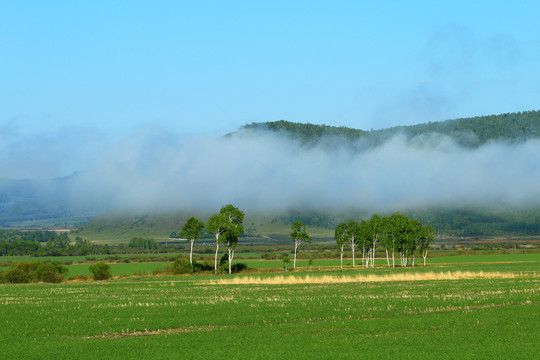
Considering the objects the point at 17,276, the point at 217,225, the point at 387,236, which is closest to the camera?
the point at 17,276

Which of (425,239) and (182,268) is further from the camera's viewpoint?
(425,239)

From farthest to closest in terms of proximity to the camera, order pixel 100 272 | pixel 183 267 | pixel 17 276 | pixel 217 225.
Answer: pixel 183 267
pixel 217 225
pixel 100 272
pixel 17 276

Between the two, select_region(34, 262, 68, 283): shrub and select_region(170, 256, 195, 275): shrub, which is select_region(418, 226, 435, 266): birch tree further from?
select_region(34, 262, 68, 283): shrub

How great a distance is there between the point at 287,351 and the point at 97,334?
36.9ft

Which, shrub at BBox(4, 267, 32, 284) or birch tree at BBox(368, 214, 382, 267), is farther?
birch tree at BBox(368, 214, 382, 267)

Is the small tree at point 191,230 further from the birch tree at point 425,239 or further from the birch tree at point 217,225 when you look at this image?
the birch tree at point 425,239

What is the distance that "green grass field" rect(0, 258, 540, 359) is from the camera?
89.9 ft

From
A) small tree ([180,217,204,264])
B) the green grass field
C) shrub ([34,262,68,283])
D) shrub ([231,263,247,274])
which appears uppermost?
small tree ([180,217,204,264])

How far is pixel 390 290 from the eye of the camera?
57.7m

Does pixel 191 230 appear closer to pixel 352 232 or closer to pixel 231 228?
pixel 231 228

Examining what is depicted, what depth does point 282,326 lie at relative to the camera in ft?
115

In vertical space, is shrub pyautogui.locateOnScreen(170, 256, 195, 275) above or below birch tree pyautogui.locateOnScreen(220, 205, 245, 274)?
below

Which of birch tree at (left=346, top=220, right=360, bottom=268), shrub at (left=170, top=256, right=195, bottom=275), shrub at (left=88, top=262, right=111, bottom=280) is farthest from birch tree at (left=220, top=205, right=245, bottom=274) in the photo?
birch tree at (left=346, top=220, right=360, bottom=268)

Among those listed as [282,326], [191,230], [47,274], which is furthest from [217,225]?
[282,326]
